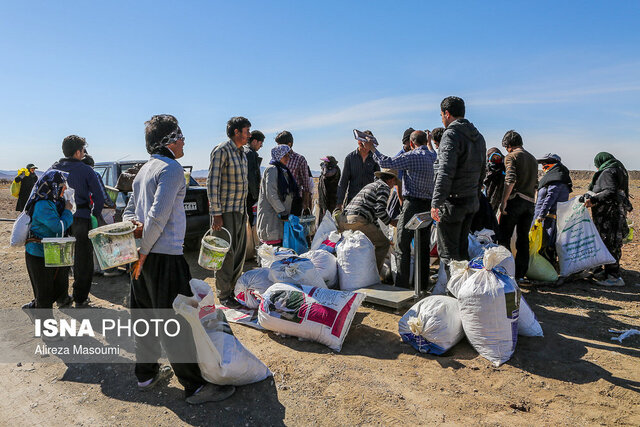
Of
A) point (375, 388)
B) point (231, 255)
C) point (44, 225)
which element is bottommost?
point (375, 388)

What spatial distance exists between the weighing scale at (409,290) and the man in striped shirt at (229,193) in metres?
1.39

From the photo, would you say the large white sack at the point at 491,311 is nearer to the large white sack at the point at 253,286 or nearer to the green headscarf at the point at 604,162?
the large white sack at the point at 253,286

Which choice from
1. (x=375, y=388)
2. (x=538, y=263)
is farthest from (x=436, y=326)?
(x=538, y=263)

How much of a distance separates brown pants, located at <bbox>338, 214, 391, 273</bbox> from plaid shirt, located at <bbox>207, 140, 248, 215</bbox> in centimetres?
125

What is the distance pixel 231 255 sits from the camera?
445cm

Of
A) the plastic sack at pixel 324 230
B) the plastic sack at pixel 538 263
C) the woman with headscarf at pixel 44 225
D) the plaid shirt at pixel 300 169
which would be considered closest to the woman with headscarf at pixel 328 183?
the plaid shirt at pixel 300 169

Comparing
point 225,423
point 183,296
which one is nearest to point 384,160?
point 183,296

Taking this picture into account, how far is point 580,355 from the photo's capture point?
3.34 meters

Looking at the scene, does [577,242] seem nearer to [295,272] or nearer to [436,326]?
[436,326]

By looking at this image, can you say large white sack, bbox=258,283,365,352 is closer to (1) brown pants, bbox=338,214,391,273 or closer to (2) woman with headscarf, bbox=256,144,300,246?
(1) brown pants, bbox=338,214,391,273

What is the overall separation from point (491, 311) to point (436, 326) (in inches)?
16.6

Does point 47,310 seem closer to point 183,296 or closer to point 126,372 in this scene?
point 126,372

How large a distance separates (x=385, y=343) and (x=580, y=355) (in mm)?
1492

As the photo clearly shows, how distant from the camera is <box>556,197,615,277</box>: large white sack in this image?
535 cm
